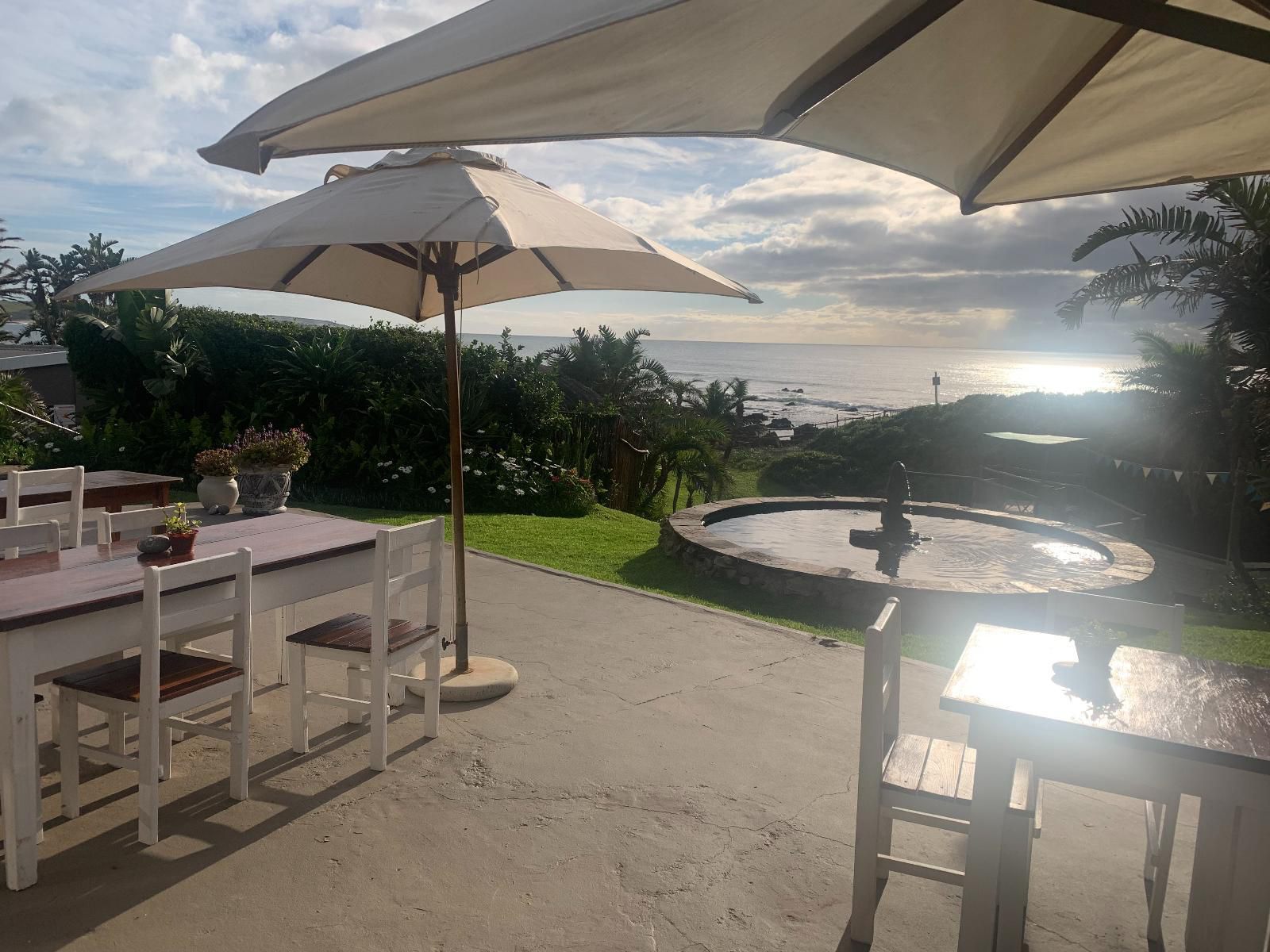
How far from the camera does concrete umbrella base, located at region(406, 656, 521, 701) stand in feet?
15.5

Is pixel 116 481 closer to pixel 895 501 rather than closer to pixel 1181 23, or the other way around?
pixel 1181 23

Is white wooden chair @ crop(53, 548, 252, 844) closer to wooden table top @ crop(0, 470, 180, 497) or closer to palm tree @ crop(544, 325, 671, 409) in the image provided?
wooden table top @ crop(0, 470, 180, 497)

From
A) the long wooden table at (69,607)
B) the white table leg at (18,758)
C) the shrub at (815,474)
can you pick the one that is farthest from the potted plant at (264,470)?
the shrub at (815,474)

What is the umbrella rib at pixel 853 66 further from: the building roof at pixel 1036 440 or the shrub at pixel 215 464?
the building roof at pixel 1036 440

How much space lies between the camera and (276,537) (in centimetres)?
443

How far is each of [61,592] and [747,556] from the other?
234 inches

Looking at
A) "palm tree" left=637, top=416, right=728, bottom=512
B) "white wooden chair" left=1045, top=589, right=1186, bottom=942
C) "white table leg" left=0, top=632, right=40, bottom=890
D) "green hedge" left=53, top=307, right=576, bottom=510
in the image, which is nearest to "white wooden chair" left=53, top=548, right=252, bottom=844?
"white table leg" left=0, top=632, right=40, bottom=890

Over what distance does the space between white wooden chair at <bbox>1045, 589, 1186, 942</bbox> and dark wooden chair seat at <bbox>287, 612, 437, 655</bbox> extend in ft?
9.28

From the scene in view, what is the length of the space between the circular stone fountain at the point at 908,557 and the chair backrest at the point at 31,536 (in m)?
5.41

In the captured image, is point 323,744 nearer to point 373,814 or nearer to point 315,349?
point 373,814

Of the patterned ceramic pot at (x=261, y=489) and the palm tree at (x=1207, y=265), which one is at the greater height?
the palm tree at (x=1207, y=265)

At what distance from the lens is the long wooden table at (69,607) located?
114 inches

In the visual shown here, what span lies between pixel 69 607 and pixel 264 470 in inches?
138

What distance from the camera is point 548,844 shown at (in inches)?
131
